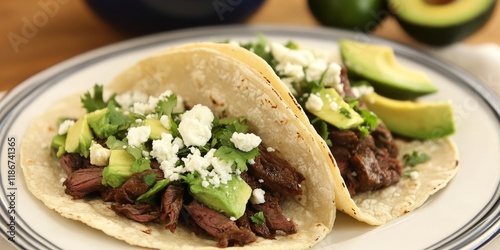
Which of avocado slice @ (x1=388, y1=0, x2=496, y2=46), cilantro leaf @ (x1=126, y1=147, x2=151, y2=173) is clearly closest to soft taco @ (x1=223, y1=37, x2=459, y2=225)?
cilantro leaf @ (x1=126, y1=147, x2=151, y2=173)

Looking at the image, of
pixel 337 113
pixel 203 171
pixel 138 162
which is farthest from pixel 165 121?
pixel 337 113

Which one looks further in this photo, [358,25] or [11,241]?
[358,25]

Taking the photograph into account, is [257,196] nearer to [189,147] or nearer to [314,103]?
[189,147]

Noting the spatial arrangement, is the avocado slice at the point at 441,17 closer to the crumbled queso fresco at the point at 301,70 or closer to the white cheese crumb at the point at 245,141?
the crumbled queso fresco at the point at 301,70

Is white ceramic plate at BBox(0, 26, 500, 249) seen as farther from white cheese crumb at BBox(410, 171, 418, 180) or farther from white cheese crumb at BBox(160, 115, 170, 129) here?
white cheese crumb at BBox(160, 115, 170, 129)

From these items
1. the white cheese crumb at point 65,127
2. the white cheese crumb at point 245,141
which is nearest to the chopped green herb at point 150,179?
the white cheese crumb at point 245,141

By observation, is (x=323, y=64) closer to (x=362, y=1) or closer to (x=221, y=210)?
(x=221, y=210)

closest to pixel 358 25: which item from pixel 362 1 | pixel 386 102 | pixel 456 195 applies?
pixel 362 1
